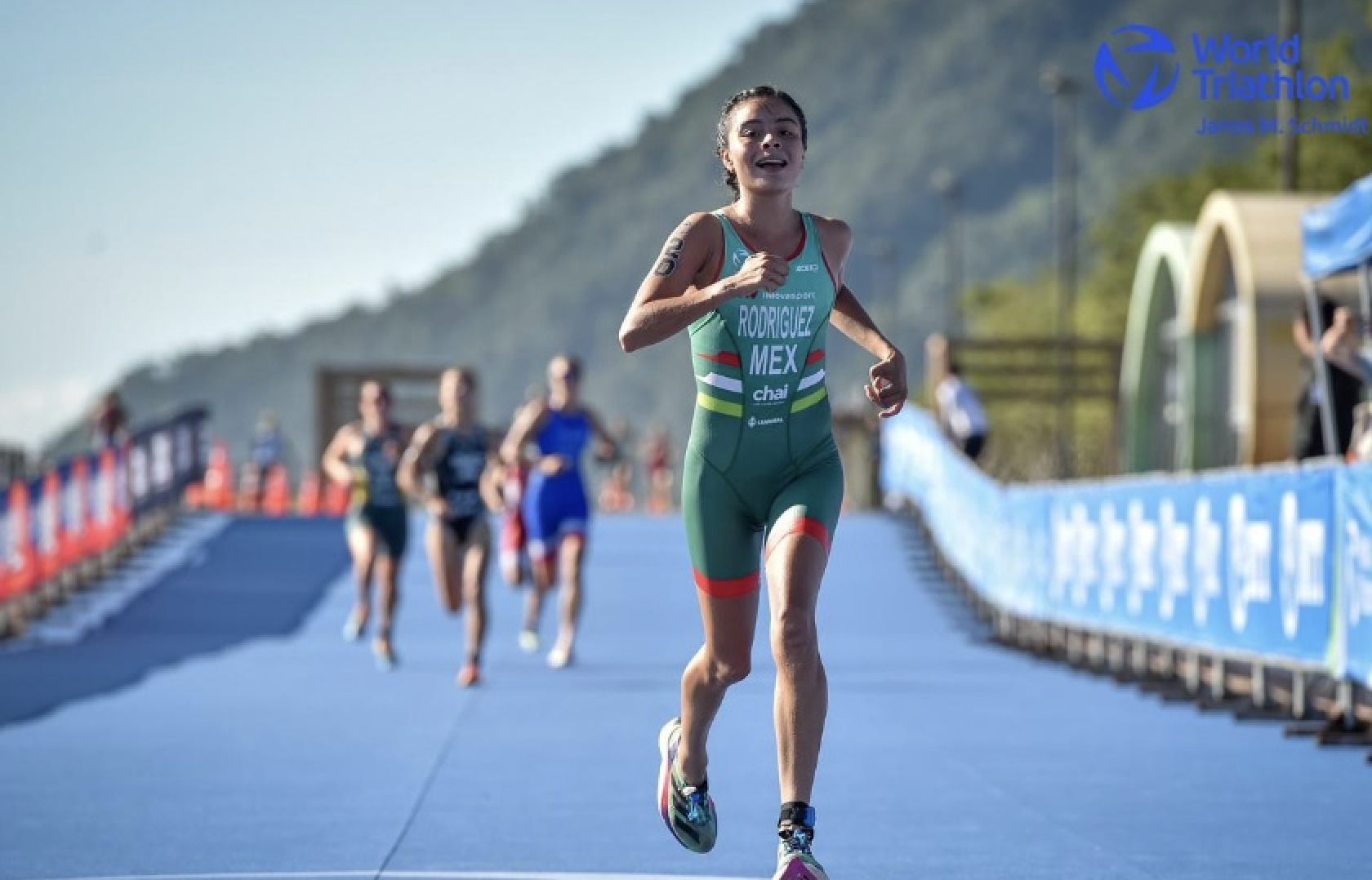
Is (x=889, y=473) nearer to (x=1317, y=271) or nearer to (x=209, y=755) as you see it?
(x=1317, y=271)

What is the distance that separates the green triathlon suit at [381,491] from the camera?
19.5 meters

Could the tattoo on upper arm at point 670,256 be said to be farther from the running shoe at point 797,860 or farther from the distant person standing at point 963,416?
the distant person standing at point 963,416

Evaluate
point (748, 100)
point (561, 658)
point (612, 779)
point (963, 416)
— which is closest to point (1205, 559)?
point (612, 779)

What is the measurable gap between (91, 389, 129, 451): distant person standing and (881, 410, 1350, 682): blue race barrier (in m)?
20.7

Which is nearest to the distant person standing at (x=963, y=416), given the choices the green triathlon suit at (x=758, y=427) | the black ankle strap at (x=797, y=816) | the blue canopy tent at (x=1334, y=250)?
the blue canopy tent at (x=1334, y=250)

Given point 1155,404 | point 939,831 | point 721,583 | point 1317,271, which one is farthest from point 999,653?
point 1155,404

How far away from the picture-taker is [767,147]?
7.56 meters

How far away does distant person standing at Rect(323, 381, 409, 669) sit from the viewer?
63.9 ft

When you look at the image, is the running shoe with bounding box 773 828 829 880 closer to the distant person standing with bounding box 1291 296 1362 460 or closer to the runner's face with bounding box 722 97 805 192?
the runner's face with bounding box 722 97 805 192

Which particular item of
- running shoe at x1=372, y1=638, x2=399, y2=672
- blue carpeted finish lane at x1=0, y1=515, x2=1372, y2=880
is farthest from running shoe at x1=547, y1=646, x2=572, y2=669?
running shoe at x1=372, y1=638, x2=399, y2=672

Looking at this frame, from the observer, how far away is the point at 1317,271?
49.8 ft

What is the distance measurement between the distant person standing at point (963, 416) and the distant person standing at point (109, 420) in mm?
16141

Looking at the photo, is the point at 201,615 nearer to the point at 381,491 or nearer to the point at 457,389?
the point at 381,491

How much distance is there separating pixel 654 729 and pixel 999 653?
8.69 m
